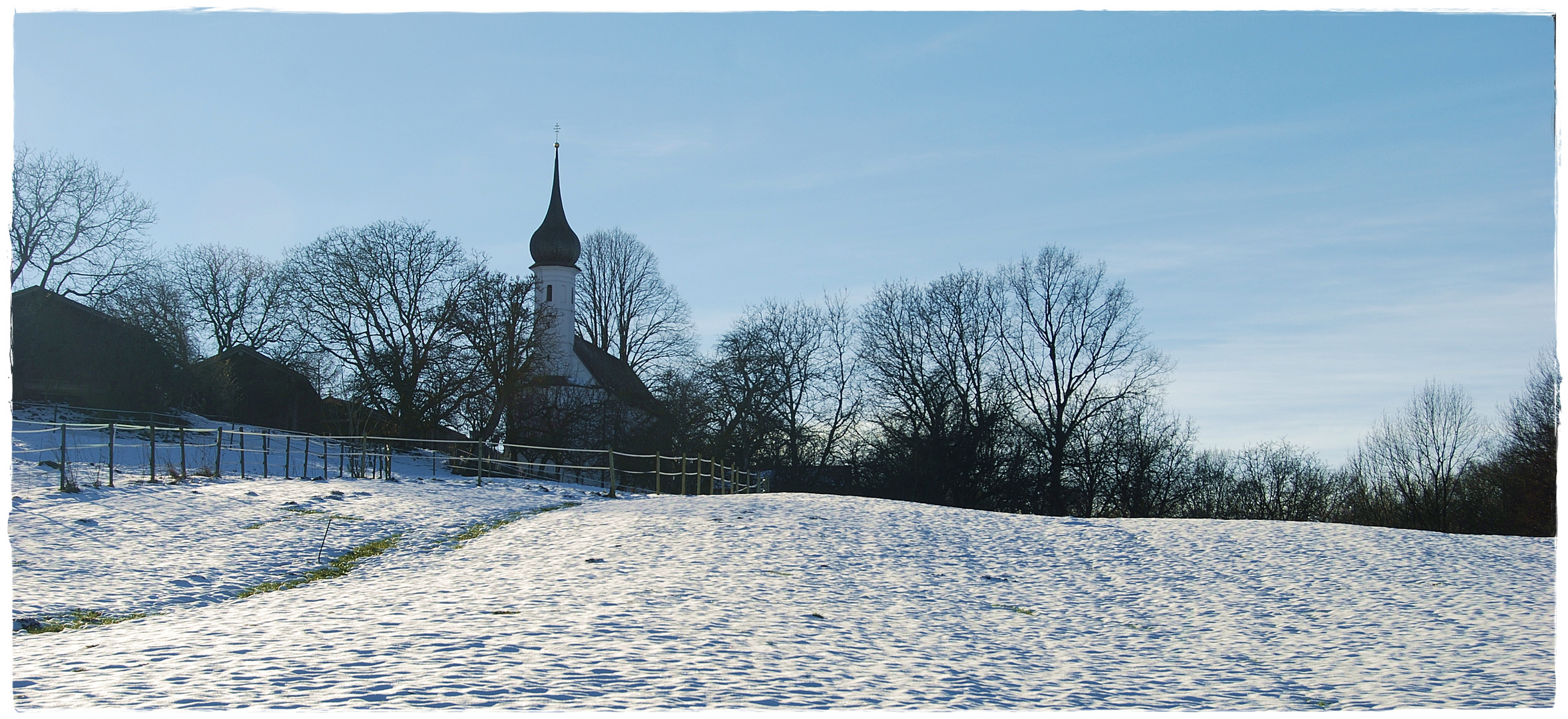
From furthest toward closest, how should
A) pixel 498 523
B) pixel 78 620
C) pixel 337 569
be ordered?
pixel 498 523, pixel 337 569, pixel 78 620

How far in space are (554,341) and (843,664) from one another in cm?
4622

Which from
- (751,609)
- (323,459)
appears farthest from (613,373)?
(751,609)

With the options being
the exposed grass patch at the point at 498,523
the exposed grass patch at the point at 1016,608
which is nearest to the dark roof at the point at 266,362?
the exposed grass patch at the point at 498,523

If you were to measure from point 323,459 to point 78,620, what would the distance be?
27.3 m

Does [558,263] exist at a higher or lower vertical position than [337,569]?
higher

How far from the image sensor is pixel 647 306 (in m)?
59.0

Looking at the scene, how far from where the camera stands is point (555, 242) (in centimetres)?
6091

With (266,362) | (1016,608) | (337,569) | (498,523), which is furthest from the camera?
(266,362)

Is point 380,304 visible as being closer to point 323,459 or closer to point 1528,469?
point 323,459

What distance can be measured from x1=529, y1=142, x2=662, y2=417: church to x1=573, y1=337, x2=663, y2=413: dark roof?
0.11 feet

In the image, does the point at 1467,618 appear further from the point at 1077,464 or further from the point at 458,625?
the point at 1077,464

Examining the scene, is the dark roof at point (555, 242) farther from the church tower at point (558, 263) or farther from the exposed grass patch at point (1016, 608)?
the exposed grass patch at point (1016, 608)

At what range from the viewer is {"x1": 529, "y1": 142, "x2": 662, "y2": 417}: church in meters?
55.5

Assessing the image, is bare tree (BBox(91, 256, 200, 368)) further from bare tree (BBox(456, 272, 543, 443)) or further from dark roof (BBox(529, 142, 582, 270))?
dark roof (BBox(529, 142, 582, 270))
